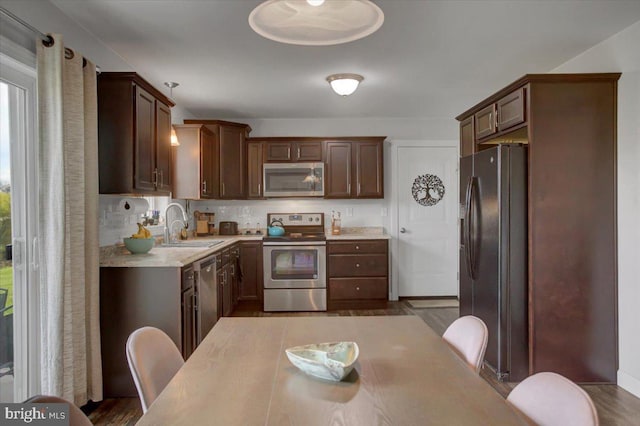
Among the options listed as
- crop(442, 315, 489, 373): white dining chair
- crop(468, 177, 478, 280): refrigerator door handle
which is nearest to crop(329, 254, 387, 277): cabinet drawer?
crop(468, 177, 478, 280): refrigerator door handle

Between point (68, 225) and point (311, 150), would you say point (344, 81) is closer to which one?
point (311, 150)

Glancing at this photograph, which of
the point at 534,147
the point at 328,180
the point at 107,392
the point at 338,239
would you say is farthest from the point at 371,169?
the point at 107,392

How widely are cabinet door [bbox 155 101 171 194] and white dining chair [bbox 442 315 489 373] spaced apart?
2.45m

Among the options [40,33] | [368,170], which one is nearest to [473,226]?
[368,170]

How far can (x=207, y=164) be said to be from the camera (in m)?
4.59

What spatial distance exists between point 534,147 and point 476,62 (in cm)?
100

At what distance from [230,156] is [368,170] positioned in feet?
5.79

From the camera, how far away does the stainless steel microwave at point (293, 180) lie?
5086mm

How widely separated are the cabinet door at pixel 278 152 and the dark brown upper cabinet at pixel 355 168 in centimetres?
49

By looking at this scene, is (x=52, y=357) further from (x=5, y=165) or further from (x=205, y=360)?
(x=205, y=360)

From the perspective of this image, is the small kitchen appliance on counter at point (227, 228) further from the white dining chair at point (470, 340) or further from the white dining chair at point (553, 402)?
the white dining chair at point (553, 402)

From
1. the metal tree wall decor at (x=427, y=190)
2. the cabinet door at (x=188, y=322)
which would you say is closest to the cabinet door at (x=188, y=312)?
Result: the cabinet door at (x=188, y=322)

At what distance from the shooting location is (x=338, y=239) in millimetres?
4836

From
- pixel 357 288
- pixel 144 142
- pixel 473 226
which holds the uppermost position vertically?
pixel 144 142
